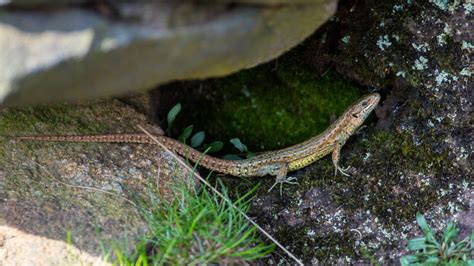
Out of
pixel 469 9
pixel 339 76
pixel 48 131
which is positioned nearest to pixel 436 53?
pixel 469 9

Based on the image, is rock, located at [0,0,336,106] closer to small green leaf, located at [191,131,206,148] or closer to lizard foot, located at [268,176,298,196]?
lizard foot, located at [268,176,298,196]

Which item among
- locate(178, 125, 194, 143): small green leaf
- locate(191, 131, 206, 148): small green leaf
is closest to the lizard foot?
locate(191, 131, 206, 148): small green leaf

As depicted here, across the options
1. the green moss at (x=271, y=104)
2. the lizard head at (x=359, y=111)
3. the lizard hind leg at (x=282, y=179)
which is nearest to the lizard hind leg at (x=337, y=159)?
the lizard head at (x=359, y=111)

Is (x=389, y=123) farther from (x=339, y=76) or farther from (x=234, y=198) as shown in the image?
(x=234, y=198)

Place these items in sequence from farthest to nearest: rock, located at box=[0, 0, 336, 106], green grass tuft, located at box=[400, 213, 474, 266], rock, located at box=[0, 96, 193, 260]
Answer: rock, located at box=[0, 96, 193, 260] → green grass tuft, located at box=[400, 213, 474, 266] → rock, located at box=[0, 0, 336, 106]

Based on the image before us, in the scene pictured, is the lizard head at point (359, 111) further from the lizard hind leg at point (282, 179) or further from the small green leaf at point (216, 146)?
the small green leaf at point (216, 146)

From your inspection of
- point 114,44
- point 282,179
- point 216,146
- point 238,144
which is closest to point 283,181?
point 282,179

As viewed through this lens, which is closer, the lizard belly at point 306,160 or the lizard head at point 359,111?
the lizard head at point 359,111
